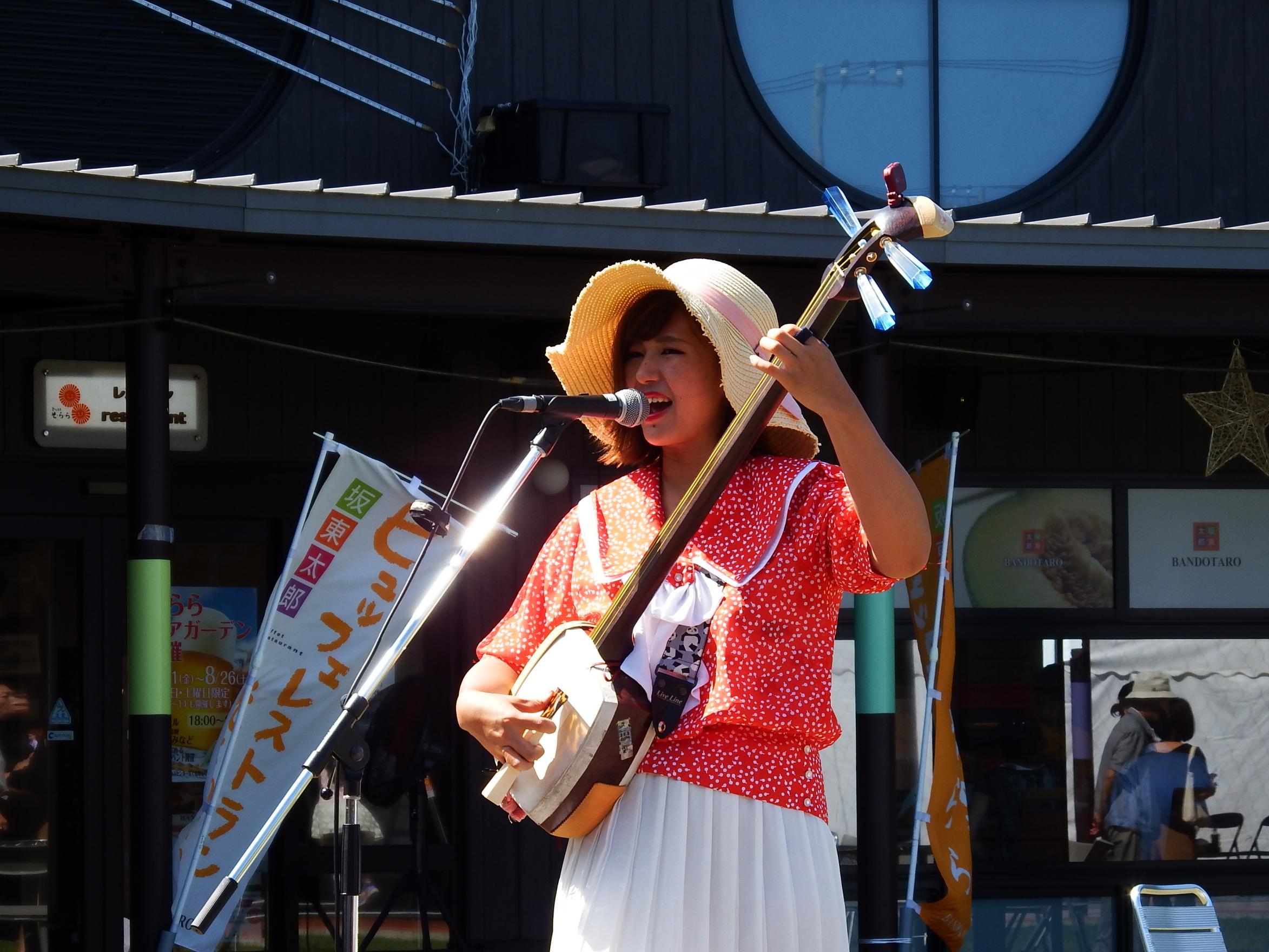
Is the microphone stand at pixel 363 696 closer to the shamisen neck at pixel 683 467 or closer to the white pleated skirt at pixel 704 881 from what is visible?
the shamisen neck at pixel 683 467

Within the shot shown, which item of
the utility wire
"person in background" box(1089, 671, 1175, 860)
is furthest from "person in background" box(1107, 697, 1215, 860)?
the utility wire

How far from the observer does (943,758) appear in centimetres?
586

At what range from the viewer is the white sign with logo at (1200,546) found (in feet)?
23.5

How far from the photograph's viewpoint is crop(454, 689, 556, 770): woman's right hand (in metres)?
2.35

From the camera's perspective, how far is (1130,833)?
277 inches

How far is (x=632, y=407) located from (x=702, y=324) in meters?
0.18

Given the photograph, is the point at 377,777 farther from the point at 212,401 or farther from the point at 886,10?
the point at 886,10

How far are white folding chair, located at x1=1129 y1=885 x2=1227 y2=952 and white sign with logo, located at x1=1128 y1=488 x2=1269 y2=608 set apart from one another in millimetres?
1521

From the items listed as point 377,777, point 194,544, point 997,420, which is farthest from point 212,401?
point 997,420

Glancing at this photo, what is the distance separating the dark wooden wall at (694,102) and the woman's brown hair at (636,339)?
399cm

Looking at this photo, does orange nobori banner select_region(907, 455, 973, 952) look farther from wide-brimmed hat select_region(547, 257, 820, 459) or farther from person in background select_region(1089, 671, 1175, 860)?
wide-brimmed hat select_region(547, 257, 820, 459)

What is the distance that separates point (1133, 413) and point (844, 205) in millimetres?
5092

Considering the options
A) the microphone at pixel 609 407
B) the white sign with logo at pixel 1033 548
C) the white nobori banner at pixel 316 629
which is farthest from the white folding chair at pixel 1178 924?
the microphone at pixel 609 407

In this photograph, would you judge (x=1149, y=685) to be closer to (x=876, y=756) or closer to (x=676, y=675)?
(x=876, y=756)
